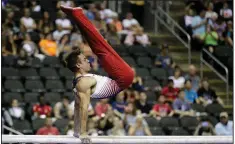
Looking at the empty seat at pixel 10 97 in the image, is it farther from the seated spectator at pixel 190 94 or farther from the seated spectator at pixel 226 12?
Answer: the seated spectator at pixel 226 12

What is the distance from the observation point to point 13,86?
577 inches

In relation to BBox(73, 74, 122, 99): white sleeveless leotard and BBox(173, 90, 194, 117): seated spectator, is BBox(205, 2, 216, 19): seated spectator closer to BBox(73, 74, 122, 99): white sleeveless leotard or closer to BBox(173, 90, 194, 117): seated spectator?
BBox(173, 90, 194, 117): seated spectator

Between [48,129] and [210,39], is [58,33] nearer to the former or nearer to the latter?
[48,129]

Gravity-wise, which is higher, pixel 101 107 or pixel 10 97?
pixel 10 97

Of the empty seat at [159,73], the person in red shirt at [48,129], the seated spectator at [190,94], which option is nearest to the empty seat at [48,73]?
the person in red shirt at [48,129]

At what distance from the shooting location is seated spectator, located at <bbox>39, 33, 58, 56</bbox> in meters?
15.6

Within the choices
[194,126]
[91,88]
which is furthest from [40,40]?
[91,88]

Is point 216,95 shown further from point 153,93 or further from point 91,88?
point 91,88

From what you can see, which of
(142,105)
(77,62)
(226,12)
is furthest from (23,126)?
(77,62)

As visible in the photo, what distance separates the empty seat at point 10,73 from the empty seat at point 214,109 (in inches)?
134

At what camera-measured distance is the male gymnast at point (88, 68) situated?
8.50 metres

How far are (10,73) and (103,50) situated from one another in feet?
21.4

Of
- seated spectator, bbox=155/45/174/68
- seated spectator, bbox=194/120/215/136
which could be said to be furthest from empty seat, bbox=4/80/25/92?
seated spectator, bbox=194/120/215/136

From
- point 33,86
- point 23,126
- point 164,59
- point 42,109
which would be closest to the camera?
point 23,126
